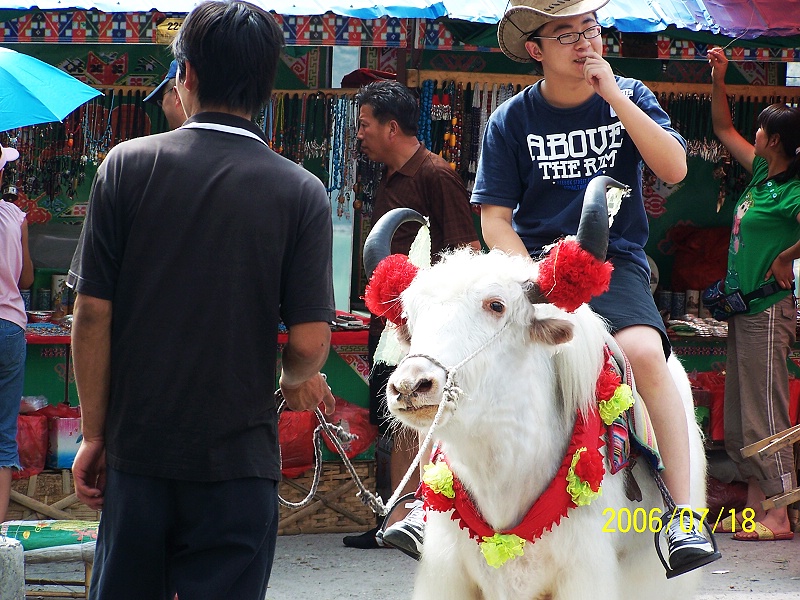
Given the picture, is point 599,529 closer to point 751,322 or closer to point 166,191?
point 166,191

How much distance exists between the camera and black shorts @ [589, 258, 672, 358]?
384 cm

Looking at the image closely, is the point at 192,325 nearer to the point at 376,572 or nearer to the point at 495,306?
the point at 495,306

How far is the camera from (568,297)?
313cm

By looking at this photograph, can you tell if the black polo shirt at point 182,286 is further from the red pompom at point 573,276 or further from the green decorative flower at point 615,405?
the green decorative flower at point 615,405

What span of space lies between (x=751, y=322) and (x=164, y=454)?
469 cm

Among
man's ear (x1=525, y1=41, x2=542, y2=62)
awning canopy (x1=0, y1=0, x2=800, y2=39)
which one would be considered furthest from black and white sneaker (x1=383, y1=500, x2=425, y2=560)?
awning canopy (x1=0, y1=0, x2=800, y2=39)

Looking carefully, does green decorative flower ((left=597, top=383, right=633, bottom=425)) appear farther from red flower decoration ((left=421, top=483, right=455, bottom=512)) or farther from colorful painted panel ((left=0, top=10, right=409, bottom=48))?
colorful painted panel ((left=0, top=10, right=409, bottom=48))

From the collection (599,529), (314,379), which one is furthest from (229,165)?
(599,529)

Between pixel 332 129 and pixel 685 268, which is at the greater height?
pixel 332 129

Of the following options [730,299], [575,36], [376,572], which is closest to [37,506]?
[376,572]

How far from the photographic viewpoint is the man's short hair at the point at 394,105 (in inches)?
228

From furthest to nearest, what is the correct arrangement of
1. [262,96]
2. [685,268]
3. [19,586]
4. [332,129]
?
[685,268]
[332,129]
[19,586]
[262,96]

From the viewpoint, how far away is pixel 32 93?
5.33 meters

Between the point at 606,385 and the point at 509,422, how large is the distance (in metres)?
0.45
